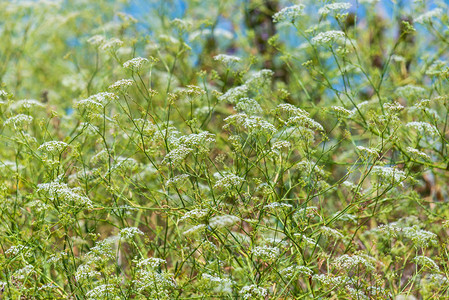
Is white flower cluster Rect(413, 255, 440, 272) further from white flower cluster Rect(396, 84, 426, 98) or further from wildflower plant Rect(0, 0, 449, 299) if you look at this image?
white flower cluster Rect(396, 84, 426, 98)

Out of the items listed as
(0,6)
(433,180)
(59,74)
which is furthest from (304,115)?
(59,74)

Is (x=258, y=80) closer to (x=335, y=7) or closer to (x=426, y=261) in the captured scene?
(x=335, y=7)

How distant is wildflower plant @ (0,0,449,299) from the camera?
2.70 m

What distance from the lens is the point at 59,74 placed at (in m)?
7.27

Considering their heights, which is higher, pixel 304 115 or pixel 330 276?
pixel 304 115

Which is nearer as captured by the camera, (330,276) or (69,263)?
(330,276)

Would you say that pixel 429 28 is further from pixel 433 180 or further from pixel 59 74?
pixel 59 74

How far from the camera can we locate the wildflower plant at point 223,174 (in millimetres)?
2697

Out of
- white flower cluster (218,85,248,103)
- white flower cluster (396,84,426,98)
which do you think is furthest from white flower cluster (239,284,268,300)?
white flower cluster (396,84,426,98)

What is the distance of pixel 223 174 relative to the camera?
105 inches

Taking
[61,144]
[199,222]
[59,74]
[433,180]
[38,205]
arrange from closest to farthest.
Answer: [199,222] → [61,144] → [38,205] → [433,180] → [59,74]

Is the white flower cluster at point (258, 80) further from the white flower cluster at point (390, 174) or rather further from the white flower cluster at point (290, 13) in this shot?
the white flower cluster at point (390, 174)

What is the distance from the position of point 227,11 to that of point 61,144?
501 centimetres

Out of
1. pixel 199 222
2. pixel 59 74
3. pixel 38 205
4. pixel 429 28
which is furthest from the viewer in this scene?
pixel 59 74
